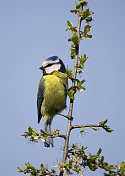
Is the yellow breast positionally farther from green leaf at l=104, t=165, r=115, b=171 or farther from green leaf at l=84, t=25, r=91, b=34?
green leaf at l=104, t=165, r=115, b=171

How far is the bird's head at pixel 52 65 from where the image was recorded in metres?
4.80

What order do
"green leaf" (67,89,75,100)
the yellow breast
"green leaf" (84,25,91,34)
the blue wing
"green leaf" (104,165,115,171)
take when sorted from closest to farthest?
"green leaf" (104,165,115,171)
"green leaf" (67,89,75,100)
"green leaf" (84,25,91,34)
the yellow breast
the blue wing

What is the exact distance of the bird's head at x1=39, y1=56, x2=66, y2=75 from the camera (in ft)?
15.8

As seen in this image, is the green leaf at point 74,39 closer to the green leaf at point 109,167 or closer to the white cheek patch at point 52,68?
the green leaf at point 109,167

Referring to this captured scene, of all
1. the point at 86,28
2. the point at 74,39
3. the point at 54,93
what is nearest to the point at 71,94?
the point at 74,39

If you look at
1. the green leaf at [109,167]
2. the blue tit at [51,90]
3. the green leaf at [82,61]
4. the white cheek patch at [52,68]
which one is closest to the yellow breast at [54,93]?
the blue tit at [51,90]

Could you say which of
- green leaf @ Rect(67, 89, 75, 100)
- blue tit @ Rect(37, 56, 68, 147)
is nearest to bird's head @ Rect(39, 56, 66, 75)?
blue tit @ Rect(37, 56, 68, 147)

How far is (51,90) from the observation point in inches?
180

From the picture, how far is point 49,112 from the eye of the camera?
4785mm

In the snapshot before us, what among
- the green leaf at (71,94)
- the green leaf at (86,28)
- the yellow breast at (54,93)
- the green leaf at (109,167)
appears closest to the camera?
the green leaf at (109,167)

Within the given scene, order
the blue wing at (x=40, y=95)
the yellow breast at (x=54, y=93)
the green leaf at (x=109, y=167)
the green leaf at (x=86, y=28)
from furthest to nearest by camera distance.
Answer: the blue wing at (x=40, y=95) → the yellow breast at (x=54, y=93) → the green leaf at (x=86, y=28) → the green leaf at (x=109, y=167)

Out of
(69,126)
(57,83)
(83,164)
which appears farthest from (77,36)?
(57,83)

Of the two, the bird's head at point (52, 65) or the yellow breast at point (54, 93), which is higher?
the bird's head at point (52, 65)

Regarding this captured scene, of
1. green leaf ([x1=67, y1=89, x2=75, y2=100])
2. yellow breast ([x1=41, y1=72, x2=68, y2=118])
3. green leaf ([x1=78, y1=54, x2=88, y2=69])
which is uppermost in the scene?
yellow breast ([x1=41, y1=72, x2=68, y2=118])
